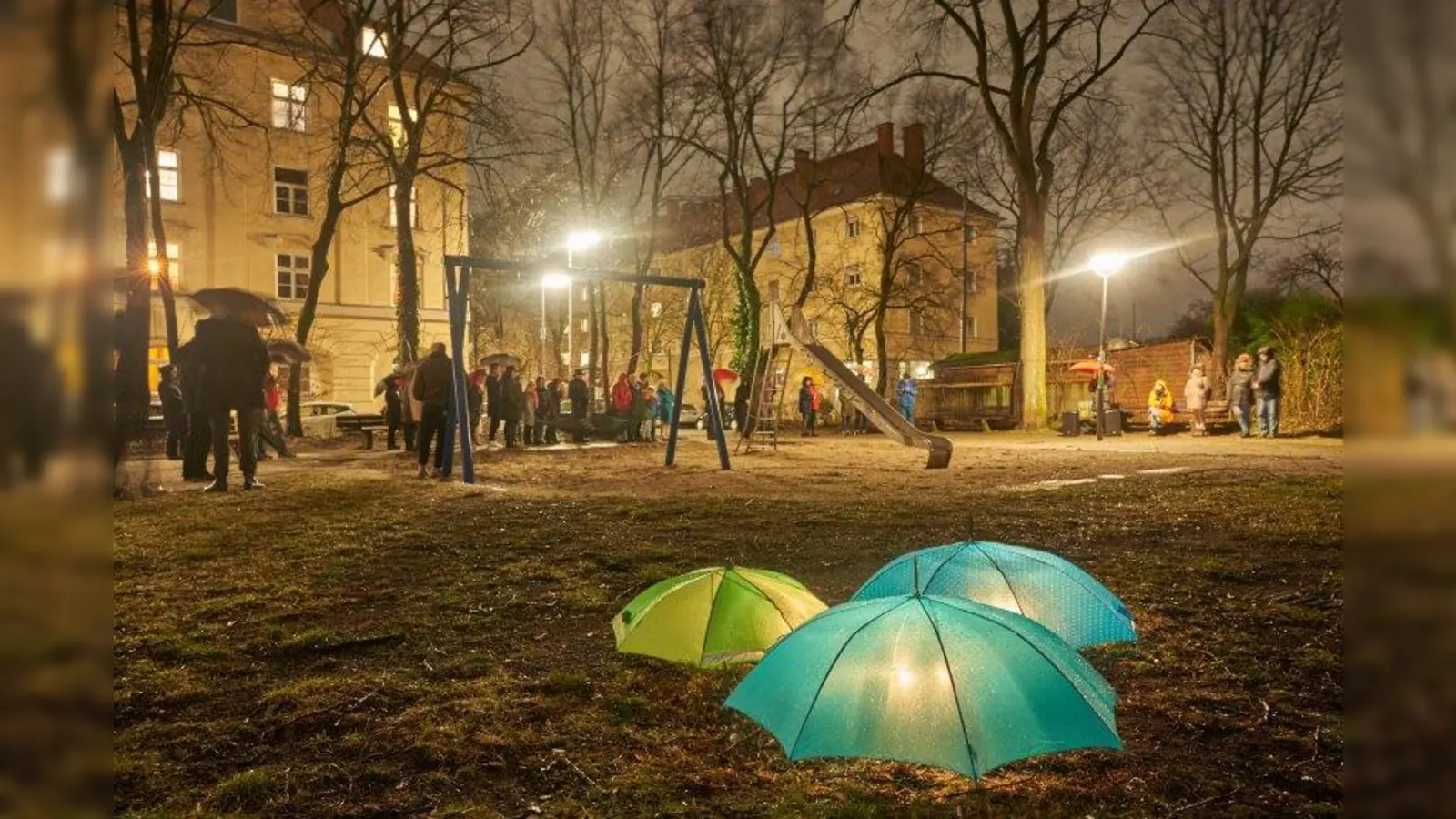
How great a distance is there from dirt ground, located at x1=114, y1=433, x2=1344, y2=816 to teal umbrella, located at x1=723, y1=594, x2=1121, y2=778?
172 millimetres

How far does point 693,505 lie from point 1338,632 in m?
6.68

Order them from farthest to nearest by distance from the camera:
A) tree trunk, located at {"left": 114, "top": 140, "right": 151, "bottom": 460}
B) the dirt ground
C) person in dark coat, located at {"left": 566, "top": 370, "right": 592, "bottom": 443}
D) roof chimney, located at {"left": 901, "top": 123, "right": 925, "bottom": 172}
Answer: roof chimney, located at {"left": 901, "top": 123, "right": 925, "bottom": 172} → person in dark coat, located at {"left": 566, "top": 370, "right": 592, "bottom": 443} → tree trunk, located at {"left": 114, "top": 140, "right": 151, "bottom": 460} → the dirt ground

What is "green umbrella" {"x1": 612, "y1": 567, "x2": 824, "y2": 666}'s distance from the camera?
447cm

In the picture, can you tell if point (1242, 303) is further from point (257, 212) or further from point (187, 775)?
point (257, 212)

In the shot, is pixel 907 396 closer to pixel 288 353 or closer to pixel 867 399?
pixel 867 399

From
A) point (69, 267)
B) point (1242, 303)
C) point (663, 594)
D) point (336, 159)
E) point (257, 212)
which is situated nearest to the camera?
point (69, 267)

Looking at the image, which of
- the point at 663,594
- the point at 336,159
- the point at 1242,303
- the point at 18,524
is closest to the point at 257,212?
the point at 336,159

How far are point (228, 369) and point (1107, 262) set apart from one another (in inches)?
807

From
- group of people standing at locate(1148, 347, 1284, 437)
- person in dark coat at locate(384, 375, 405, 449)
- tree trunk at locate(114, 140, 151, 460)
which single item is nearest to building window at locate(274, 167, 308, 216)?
person in dark coat at locate(384, 375, 405, 449)

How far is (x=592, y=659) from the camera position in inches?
186

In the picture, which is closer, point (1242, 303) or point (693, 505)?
point (693, 505)

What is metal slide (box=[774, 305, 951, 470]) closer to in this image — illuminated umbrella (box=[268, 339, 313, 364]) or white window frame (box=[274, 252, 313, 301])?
illuminated umbrella (box=[268, 339, 313, 364])

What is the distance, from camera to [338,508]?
10.3m

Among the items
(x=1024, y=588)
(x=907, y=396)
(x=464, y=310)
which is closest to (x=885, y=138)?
(x=907, y=396)
